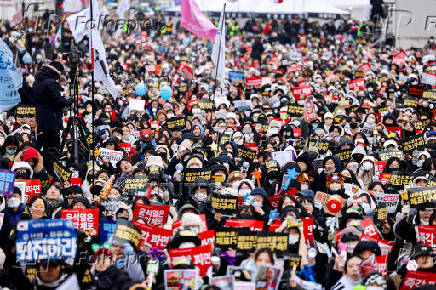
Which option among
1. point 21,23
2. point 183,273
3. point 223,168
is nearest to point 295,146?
point 223,168

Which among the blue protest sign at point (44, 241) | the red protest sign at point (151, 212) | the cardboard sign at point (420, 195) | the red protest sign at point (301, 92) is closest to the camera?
the blue protest sign at point (44, 241)

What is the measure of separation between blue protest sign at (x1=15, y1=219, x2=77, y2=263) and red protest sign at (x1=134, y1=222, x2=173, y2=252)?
3.79ft

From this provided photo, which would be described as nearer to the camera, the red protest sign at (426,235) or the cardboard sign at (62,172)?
Answer: the red protest sign at (426,235)

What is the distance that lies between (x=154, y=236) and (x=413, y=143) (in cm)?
650

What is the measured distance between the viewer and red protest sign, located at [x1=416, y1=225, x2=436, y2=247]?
7750 millimetres

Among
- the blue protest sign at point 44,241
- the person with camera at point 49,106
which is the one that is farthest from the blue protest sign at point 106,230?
the person with camera at point 49,106

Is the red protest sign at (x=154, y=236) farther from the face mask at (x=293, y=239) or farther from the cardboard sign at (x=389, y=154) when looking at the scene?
the cardboard sign at (x=389, y=154)

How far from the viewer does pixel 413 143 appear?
1300 centimetres

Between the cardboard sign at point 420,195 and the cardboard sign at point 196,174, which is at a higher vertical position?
the cardboard sign at point 420,195

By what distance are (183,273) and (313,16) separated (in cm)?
3398

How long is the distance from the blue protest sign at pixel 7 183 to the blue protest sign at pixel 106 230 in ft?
4.04

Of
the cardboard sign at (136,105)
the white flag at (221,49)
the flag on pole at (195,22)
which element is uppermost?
the flag on pole at (195,22)

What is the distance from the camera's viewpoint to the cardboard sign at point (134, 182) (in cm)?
959

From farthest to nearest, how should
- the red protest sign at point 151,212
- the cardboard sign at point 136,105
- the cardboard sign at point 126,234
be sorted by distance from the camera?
the cardboard sign at point 136,105
the red protest sign at point 151,212
the cardboard sign at point 126,234
